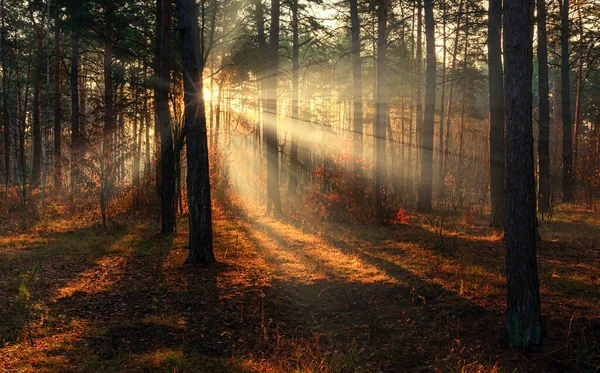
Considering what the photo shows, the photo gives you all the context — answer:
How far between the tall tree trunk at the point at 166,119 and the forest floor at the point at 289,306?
93 centimetres

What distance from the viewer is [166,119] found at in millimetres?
11383

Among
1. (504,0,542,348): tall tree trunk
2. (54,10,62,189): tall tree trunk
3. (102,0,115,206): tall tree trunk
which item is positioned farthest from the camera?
(54,10,62,189): tall tree trunk

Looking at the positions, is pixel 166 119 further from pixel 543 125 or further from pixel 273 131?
pixel 543 125

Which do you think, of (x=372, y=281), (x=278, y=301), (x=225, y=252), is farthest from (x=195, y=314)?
(x=225, y=252)

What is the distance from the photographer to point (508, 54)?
462 centimetres

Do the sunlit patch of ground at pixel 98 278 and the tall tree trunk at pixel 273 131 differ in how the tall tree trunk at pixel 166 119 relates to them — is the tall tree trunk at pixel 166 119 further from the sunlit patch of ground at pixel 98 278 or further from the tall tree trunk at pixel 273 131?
the tall tree trunk at pixel 273 131

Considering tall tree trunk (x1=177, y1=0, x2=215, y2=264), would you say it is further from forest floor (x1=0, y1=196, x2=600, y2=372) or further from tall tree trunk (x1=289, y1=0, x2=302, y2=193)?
tall tree trunk (x1=289, y1=0, x2=302, y2=193)

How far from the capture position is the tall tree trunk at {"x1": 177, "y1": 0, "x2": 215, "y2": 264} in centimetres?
816

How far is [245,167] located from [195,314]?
22.5 m

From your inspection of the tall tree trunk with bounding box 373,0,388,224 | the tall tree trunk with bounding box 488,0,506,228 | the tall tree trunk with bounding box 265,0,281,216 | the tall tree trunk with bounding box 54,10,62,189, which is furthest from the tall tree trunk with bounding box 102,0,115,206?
the tall tree trunk with bounding box 488,0,506,228

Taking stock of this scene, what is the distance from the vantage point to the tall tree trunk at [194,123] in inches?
321

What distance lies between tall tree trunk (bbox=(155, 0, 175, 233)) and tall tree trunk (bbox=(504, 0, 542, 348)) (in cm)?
870

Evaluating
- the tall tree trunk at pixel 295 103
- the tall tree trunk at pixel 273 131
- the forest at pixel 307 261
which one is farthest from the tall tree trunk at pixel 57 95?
→ the tall tree trunk at pixel 295 103

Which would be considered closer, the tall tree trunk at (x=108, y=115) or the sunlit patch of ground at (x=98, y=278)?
the sunlit patch of ground at (x=98, y=278)
